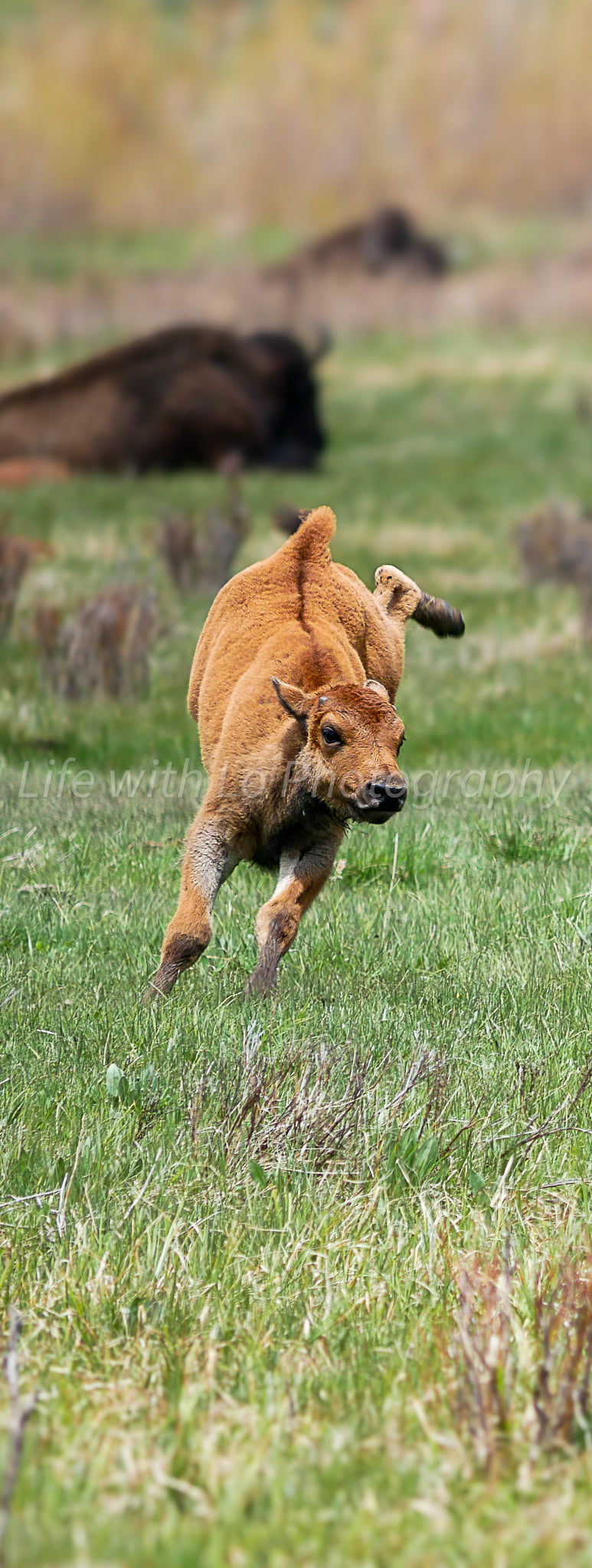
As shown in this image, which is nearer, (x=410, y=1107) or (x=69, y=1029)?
(x=410, y=1107)

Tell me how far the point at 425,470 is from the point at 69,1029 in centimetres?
1672

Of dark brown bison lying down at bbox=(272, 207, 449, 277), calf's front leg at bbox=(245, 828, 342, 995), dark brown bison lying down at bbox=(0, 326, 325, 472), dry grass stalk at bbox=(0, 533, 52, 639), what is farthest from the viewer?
dark brown bison lying down at bbox=(272, 207, 449, 277)

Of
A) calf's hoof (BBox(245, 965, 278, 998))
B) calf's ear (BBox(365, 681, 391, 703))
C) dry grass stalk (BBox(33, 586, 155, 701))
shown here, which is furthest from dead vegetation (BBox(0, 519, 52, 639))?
calf's ear (BBox(365, 681, 391, 703))

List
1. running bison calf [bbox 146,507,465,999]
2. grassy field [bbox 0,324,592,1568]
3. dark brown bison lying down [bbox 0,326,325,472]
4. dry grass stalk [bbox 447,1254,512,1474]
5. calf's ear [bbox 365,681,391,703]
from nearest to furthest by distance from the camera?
grassy field [bbox 0,324,592,1568], dry grass stalk [bbox 447,1254,512,1474], running bison calf [bbox 146,507,465,999], calf's ear [bbox 365,681,391,703], dark brown bison lying down [bbox 0,326,325,472]

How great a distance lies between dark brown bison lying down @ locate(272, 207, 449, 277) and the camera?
117 feet

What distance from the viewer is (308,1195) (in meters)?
3.56

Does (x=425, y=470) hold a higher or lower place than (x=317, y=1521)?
lower

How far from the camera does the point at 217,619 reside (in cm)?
558

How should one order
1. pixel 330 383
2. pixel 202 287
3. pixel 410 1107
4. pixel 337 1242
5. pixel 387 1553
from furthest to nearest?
1. pixel 202 287
2. pixel 330 383
3. pixel 410 1107
4. pixel 337 1242
5. pixel 387 1553

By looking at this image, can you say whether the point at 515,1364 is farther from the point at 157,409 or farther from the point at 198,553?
the point at 157,409

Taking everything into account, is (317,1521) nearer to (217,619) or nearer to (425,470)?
(217,619)

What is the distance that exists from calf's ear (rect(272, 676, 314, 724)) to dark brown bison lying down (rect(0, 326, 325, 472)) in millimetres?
14626

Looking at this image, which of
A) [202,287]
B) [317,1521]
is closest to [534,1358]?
[317,1521]

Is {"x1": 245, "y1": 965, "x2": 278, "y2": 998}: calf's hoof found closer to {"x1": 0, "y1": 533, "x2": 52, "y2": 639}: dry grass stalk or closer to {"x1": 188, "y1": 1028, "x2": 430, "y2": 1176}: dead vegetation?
{"x1": 188, "y1": 1028, "x2": 430, "y2": 1176}: dead vegetation
